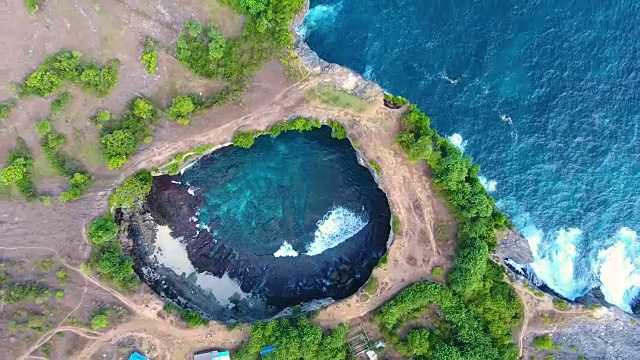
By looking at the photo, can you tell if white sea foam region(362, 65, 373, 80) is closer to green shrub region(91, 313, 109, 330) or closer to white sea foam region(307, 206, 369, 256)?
white sea foam region(307, 206, 369, 256)

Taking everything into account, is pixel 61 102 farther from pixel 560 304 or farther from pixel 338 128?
pixel 560 304

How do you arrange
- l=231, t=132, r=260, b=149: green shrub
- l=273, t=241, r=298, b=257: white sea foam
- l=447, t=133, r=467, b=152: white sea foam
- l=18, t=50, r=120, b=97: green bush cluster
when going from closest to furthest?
l=18, t=50, r=120, b=97: green bush cluster < l=231, t=132, r=260, b=149: green shrub < l=273, t=241, r=298, b=257: white sea foam < l=447, t=133, r=467, b=152: white sea foam

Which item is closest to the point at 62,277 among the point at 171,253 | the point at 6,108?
the point at 171,253

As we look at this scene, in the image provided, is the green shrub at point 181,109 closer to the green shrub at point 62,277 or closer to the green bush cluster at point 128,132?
the green bush cluster at point 128,132

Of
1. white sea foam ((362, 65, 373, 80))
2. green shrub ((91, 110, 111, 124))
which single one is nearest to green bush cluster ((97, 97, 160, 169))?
green shrub ((91, 110, 111, 124))

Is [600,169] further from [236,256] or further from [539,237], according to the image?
[236,256]

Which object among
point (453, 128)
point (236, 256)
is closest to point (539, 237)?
point (453, 128)
